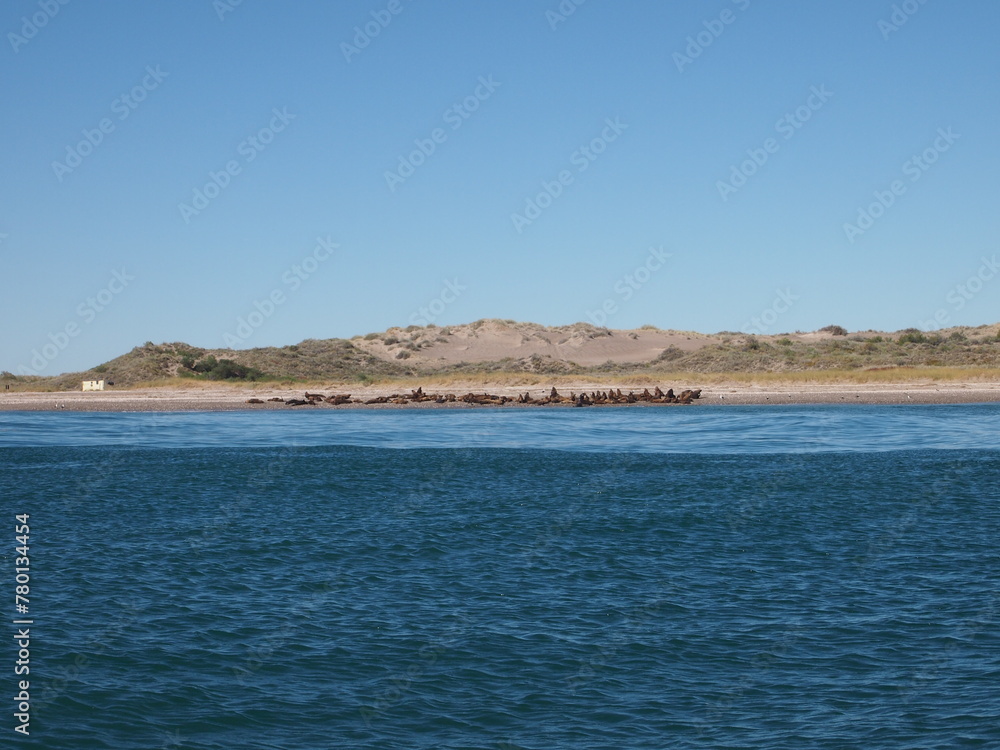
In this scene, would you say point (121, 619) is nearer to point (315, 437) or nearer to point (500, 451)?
point (500, 451)

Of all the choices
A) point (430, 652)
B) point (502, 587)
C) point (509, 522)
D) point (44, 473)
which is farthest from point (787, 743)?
point (44, 473)

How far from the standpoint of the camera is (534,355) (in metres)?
126

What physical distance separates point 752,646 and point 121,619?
950 cm

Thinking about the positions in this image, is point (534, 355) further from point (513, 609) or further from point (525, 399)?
point (513, 609)

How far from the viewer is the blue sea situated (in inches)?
438

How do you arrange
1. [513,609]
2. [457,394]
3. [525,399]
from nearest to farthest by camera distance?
1. [513,609]
2. [525,399]
3. [457,394]

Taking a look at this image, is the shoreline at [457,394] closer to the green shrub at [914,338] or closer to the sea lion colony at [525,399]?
the sea lion colony at [525,399]

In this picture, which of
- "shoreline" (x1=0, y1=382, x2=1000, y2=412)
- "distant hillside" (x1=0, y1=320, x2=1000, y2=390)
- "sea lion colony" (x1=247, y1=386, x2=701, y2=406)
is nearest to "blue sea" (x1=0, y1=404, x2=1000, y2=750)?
"shoreline" (x1=0, y1=382, x2=1000, y2=412)

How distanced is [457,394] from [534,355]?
1585 inches

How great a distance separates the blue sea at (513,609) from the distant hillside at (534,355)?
219 ft

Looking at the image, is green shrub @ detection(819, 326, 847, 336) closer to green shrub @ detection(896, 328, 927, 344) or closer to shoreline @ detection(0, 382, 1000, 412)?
green shrub @ detection(896, 328, 927, 344)

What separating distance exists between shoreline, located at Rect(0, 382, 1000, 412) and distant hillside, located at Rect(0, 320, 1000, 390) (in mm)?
9309

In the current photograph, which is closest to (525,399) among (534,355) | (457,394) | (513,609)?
(457,394)

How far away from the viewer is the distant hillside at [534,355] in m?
99.5
